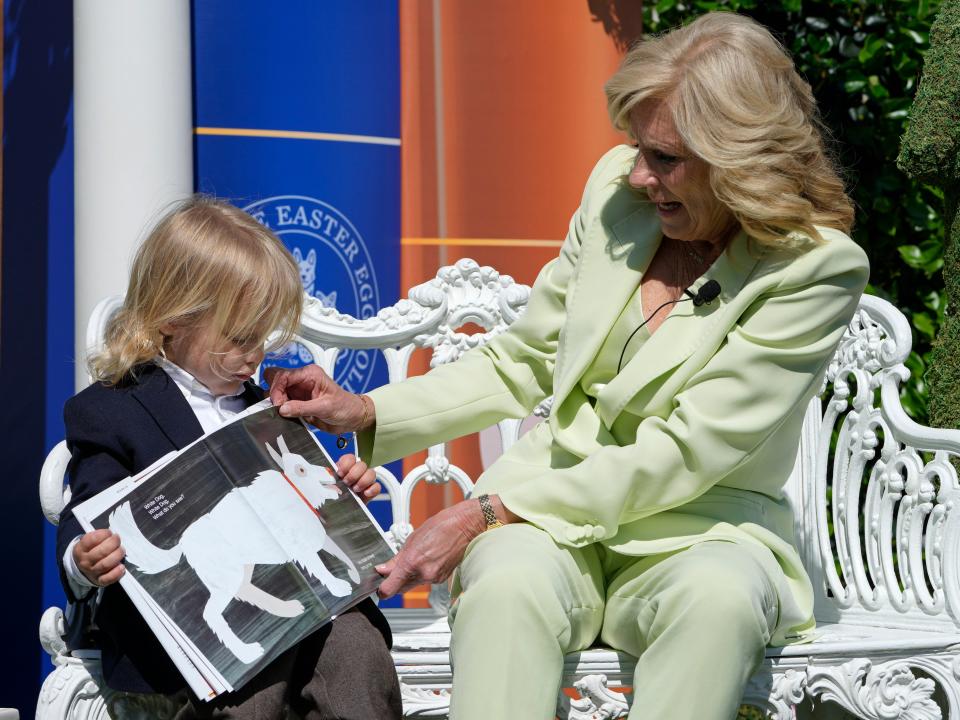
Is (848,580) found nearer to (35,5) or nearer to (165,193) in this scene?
(165,193)

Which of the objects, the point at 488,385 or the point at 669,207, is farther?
the point at 488,385

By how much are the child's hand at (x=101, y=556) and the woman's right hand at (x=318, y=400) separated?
17.0 inches

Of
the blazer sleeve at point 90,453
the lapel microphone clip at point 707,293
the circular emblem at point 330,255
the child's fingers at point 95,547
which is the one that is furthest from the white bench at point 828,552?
the lapel microphone clip at point 707,293

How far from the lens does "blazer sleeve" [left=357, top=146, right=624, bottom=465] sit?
101 inches

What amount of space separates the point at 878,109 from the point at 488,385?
283 cm

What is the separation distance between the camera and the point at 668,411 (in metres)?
2.41

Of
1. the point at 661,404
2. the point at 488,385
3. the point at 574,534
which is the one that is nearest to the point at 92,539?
the point at 574,534

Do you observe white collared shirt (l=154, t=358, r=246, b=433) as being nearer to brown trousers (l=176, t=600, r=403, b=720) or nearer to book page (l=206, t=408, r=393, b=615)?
book page (l=206, t=408, r=393, b=615)

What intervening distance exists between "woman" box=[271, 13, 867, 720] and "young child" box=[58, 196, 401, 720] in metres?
0.14

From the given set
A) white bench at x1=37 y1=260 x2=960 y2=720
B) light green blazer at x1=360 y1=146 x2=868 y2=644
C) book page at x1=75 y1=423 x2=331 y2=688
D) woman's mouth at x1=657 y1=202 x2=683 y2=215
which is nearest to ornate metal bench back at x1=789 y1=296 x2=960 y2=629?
white bench at x1=37 y1=260 x2=960 y2=720

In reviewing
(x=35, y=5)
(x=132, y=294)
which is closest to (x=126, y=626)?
(x=132, y=294)

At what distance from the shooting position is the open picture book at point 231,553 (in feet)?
6.62

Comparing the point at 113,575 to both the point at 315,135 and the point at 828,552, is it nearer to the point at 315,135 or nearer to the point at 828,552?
the point at 828,552

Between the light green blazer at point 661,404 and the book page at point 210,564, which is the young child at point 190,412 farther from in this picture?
the light green blazer at point 661,404
